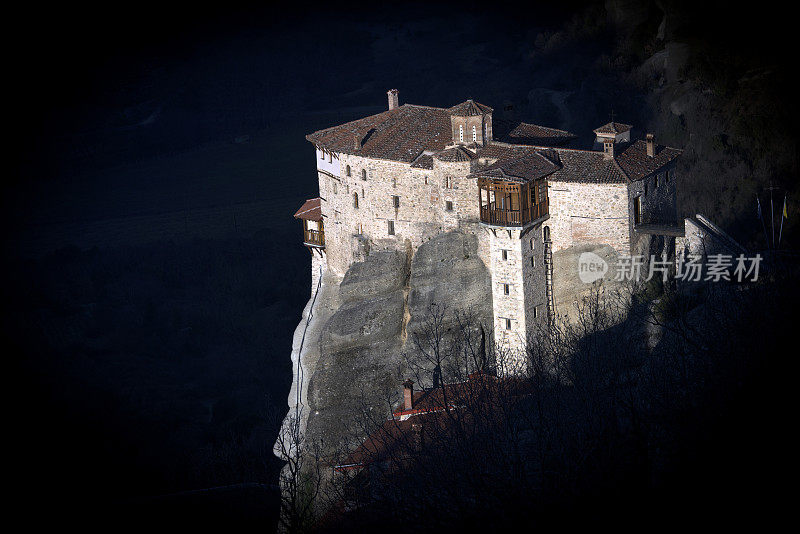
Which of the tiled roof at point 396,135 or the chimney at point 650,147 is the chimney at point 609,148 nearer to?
the chimney at point 650,147

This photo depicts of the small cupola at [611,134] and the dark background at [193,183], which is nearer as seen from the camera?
the small cupola at [611,134]

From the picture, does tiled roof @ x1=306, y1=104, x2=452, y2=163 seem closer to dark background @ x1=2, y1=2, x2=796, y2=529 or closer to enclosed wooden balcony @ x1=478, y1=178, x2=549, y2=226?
enclosed wooden balcony @ x1=478, y1=178, x2=549, y2=226

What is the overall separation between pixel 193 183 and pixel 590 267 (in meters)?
68.7

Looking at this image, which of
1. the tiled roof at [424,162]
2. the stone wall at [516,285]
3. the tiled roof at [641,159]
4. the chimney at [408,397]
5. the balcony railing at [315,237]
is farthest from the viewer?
the balcony railing at [315,237]

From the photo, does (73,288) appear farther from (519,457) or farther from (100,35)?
(519,457)

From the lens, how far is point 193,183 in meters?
97.5

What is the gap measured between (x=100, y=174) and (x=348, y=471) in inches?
2960

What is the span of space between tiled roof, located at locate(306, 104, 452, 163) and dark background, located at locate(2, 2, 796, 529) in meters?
15.9

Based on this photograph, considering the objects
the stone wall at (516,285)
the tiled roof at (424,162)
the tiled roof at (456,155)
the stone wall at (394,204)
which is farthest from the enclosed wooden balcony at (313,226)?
the stone wall at (516,285)

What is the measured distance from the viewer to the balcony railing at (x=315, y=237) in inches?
1684

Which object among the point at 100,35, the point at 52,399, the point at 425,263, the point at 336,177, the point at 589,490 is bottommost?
the point at 52,399

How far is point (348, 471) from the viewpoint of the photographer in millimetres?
32906

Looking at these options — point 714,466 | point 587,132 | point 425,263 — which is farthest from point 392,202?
point 587,132

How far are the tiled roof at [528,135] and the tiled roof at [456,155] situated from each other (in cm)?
283
